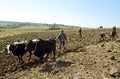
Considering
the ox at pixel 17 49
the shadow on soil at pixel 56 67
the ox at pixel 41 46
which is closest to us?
the shadow on soil at pixel 56 67

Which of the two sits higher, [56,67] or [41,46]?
[41,46]

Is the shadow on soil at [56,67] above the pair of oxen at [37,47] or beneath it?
beneath

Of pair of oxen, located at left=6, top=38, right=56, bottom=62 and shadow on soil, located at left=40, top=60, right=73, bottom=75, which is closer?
shadow on soil, located at left=40, top=60, right=73, bottom=75

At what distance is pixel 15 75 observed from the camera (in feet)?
49.6

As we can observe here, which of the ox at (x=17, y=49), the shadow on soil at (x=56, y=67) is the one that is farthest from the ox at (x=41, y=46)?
the shadow on soil at (x=56, y=67)

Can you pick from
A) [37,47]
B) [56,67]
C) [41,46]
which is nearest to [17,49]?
[37,47]

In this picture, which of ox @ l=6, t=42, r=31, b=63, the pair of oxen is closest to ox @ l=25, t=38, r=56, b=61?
the pair of oxen

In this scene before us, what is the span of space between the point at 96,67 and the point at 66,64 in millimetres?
2090

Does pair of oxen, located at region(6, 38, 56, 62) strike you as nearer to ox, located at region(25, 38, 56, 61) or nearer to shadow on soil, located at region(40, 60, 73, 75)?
ox, located at region(25, 38, 56, 61)

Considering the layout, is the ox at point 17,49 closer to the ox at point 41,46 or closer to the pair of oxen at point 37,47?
the pair of oxen at point 37,47

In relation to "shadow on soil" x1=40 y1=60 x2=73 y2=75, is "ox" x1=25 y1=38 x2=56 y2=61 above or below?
above

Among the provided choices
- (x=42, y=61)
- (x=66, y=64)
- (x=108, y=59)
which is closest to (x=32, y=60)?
(x=42, y=61)

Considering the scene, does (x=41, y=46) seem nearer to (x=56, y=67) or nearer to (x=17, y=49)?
(x=17, y=49)

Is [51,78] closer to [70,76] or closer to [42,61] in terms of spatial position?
[70,76]
